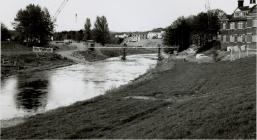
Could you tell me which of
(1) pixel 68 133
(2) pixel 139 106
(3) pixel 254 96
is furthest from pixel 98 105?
(3) pixel 254 96

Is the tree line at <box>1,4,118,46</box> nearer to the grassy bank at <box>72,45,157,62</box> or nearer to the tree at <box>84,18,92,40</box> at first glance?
the grassy bank at <box>72,45,157,62</box>

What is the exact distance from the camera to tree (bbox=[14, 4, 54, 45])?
94.8 metres

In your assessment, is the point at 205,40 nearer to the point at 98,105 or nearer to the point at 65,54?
the point at 65,54

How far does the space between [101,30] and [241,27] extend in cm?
7515

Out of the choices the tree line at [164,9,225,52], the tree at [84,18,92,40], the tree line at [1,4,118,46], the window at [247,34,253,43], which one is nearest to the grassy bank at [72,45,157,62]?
the tree line at [1,4,118,46]

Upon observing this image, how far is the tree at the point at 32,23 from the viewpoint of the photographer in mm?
94750

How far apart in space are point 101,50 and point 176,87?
303 ft

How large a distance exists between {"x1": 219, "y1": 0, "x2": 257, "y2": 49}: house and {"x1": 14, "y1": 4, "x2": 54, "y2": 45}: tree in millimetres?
43937

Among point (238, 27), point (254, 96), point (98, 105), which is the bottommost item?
point (98, 105)

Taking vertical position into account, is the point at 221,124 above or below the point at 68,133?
above

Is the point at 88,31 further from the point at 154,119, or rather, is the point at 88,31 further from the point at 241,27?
the point at 154,119

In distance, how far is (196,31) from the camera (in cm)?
9856

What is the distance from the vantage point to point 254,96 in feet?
57.9

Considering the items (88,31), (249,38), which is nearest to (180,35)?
(249,38)
